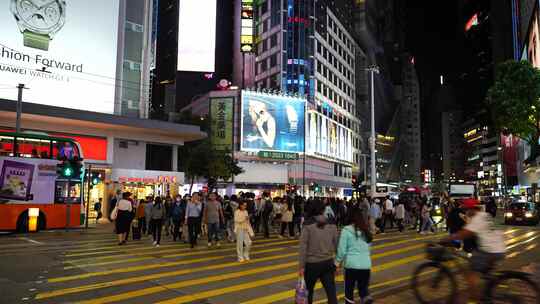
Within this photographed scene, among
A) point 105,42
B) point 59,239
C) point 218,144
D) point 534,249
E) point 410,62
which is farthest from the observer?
point 410,62

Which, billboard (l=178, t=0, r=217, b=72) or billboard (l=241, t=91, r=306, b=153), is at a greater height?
billboard (l=178, t=0, r=217, b=72)

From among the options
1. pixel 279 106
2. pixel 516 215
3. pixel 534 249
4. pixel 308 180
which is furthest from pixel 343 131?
pixel 534 249

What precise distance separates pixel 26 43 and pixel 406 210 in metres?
26.7

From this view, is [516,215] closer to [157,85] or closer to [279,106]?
[279,106]

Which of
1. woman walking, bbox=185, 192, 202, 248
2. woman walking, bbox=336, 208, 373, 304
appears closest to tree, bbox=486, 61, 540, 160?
woman walking, bbox=185, 192, 202, 248

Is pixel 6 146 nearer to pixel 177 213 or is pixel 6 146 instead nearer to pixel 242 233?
pixel 177 213

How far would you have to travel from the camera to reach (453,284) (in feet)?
22.4

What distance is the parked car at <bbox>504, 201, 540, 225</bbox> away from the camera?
27516mm

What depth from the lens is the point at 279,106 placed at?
5600 cm

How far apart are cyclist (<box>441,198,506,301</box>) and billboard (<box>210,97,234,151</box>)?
160 ft

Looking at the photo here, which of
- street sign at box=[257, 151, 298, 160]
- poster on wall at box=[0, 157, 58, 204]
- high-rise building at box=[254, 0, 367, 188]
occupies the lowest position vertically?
poster on wall at box=[0, 157, 58, 204]

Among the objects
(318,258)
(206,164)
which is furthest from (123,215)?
(206,164)

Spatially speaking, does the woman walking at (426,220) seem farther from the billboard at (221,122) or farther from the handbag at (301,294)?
the billboard at (221,122)

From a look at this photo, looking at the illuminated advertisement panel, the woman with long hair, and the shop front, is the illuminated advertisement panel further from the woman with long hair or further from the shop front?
the woman with long hair
